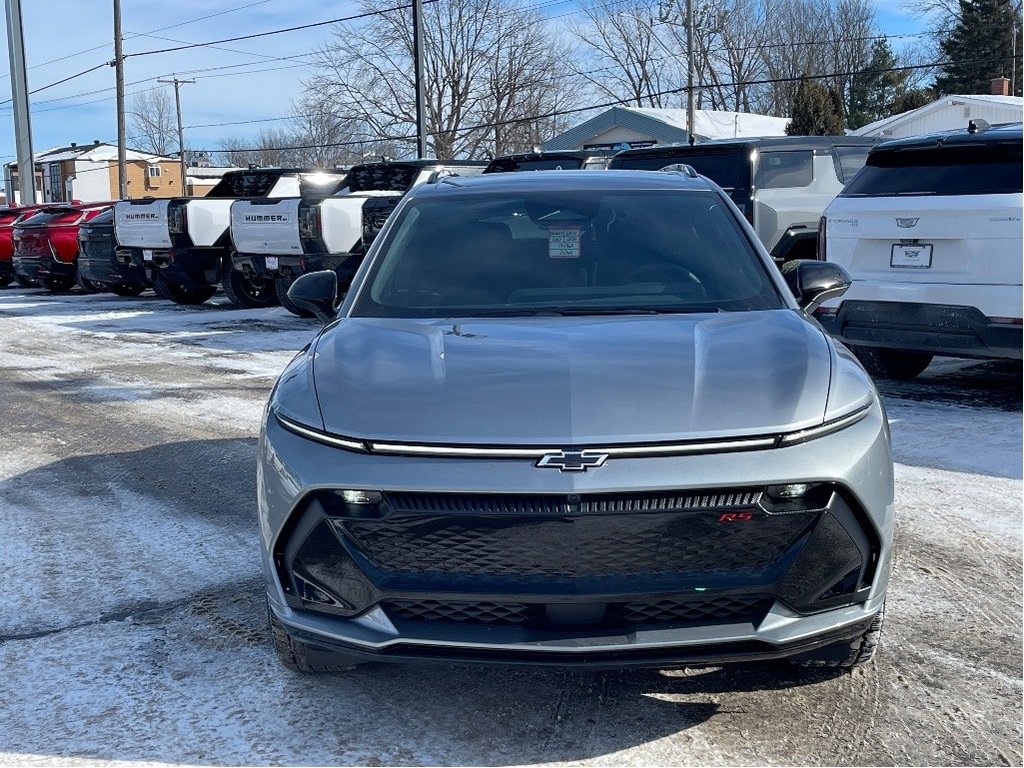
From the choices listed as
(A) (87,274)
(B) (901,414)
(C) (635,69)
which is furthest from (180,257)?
(C) (635,69)

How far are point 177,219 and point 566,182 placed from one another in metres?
12.5

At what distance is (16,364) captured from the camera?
1145 cm

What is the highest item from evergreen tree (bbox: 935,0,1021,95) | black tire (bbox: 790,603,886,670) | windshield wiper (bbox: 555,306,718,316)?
evergreen tree (bbox: 935,0,1021,95)

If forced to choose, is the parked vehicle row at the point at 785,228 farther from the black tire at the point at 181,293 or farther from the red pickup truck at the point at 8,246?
the red pickup truck at the point at 8,246

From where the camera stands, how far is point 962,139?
24.2 feet

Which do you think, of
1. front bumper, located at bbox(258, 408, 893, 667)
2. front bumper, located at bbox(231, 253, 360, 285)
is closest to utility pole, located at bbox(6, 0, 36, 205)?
front bumper, located at bbox(231, 253, 360, 285)

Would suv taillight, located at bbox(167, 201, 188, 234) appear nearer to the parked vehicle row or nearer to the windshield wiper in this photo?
the parked vehicle row

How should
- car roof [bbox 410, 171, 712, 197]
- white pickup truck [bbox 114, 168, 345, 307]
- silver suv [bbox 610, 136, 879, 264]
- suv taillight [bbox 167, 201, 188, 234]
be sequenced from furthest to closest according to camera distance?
1. white pickup truck [bbox 114, 168, 345, 307]
2. suv taillight [bbox 167, 201, 188, 234]
3. silver suv [bbox 610, 136, 879, 264]
4. car roof [bbox 410, 171, 712, 197]

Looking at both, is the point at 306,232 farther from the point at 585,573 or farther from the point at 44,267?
the point at 585,573

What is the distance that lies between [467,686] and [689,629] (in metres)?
0.89

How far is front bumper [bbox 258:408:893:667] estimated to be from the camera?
9.04ft

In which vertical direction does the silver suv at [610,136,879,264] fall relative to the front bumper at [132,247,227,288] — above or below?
above

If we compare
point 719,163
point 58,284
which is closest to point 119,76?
point 58,284

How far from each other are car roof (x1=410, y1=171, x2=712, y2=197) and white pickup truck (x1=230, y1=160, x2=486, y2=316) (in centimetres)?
791
